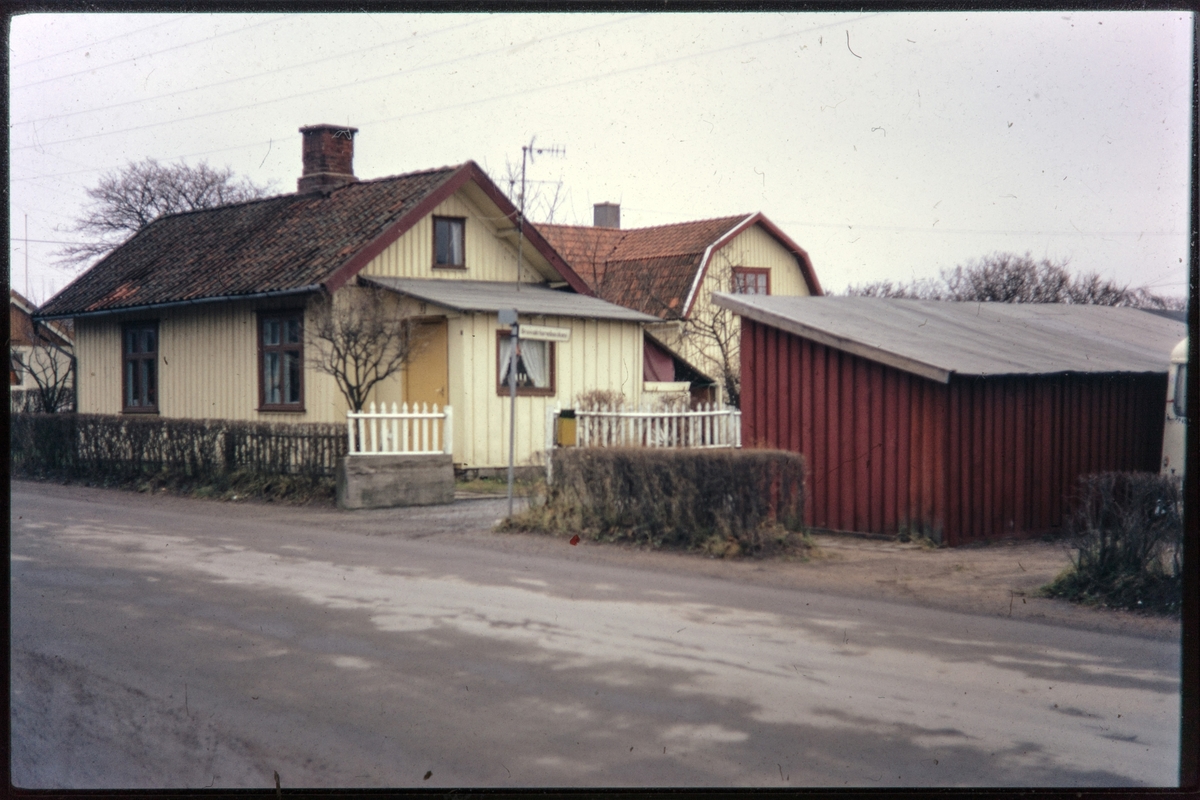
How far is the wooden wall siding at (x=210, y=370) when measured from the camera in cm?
2234

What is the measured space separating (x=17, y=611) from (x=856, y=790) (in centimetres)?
684

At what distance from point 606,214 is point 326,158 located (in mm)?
17718

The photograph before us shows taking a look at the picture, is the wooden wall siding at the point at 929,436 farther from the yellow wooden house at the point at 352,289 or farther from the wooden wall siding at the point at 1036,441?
the yellow wooden house at the point at 352,289

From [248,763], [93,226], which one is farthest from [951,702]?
[93,226]

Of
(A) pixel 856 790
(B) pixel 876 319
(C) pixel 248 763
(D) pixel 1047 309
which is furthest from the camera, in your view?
(D) pixel 1047 309

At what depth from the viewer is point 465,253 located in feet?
78.9

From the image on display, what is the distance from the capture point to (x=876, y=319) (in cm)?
1662

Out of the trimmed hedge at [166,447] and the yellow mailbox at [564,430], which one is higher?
the yellow mailbox at [564,430]

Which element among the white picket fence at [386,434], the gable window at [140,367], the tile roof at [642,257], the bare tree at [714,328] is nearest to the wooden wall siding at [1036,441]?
the white picket fence at [386,434]

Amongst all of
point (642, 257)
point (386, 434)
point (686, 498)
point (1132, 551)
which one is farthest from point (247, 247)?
point (1132, 551)

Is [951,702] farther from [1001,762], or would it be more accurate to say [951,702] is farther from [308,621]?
[308,621]

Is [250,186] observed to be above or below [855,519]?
above

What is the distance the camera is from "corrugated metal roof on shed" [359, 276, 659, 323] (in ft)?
68.0

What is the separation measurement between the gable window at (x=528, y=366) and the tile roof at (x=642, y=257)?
9591 mm
